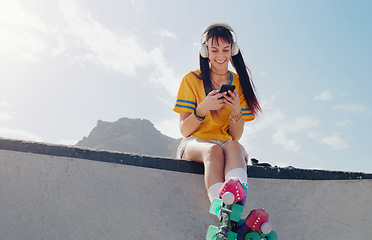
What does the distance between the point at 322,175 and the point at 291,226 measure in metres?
0.50

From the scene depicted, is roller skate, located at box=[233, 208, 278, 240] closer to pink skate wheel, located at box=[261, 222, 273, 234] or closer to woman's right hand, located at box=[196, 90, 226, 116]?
pink skate wheel, located at box=[261, 222, 273, 234]

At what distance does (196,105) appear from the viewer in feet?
7.67

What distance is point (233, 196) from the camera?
4.33ft

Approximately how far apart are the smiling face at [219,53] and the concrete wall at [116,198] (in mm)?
875

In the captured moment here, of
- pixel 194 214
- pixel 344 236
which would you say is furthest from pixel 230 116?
pixel 344 236

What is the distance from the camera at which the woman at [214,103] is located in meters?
1.97

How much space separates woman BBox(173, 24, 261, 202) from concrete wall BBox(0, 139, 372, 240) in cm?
26

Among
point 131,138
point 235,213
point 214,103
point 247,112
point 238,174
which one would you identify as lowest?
point 235,213

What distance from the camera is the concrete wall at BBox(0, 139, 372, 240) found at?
6.51ft

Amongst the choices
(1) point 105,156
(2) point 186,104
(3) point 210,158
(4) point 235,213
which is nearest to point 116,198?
(1) point 105,156

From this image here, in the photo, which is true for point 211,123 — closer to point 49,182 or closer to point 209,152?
point 209,152

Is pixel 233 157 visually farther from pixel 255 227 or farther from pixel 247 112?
pixel 247 112

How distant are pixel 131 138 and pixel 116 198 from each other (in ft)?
314

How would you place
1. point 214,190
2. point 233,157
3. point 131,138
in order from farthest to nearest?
point 131,138 → point 233,157 → point 214,190
